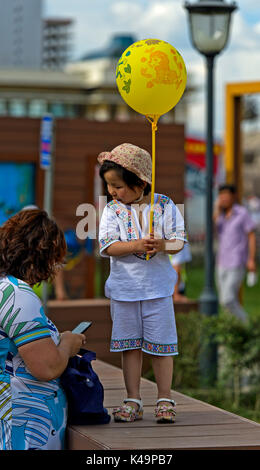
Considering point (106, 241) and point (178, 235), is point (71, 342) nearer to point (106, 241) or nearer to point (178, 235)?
point (106, 241)

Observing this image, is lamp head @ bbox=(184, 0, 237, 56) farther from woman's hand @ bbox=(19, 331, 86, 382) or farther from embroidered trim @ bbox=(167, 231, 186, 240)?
woman's hand @ bbox=(19, 331, 86, 382)

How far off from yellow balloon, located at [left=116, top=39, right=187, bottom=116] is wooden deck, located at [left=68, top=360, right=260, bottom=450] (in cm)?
128

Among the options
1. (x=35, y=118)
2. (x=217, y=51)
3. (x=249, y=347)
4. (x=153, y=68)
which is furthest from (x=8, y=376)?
(x=35, y=118)

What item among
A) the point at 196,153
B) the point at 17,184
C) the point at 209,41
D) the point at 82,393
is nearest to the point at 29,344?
the point at 82,393

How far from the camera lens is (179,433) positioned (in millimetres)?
3537

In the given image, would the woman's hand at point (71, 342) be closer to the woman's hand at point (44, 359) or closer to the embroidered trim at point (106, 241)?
the woman's hand at point (44, 359)

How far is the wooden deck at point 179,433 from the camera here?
10.9 feet

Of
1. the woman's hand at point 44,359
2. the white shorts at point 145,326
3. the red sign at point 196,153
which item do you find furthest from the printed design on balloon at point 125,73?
the red sign at point 196,153

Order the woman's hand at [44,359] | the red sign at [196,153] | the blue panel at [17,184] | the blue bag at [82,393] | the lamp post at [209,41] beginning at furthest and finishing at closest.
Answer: the red sign at [196,153]
the blue panel at [17,184]
the lamp post at [209,41]
the blue bag at [82,393]
the woman's hand at [44,359]

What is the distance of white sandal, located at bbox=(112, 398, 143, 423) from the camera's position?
12.4 feet

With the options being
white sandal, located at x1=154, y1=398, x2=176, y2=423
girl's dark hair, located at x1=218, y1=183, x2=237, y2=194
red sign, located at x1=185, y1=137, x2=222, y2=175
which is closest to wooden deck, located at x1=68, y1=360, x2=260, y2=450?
white sandal, located at x1=154, y1=398, x2=176, y2=423

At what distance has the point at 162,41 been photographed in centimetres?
391

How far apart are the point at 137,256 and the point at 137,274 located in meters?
0.07

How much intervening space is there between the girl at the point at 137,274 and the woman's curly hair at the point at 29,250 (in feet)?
1.28
